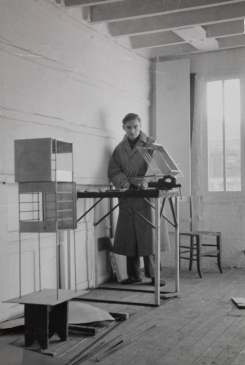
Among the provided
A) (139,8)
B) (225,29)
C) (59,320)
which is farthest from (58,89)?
(225,29)

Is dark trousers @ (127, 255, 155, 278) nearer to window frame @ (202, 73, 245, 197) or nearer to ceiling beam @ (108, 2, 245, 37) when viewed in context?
window frame @ (202, 73, 245, 197)

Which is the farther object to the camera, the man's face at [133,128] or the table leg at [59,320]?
the man's face at [133,128]

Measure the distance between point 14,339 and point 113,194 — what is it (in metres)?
1.59

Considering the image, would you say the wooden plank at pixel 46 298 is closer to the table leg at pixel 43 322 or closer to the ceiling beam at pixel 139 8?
the table leg at pixel 43 322

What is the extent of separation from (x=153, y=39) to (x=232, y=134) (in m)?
1.68

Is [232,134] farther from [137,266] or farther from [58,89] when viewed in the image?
[58,89]

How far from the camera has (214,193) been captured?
7000mm

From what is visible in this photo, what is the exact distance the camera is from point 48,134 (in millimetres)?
4879

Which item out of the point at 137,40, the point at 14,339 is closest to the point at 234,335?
the point at 14,339

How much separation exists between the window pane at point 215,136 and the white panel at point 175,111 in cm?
32

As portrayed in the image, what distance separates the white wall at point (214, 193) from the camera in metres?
6.87

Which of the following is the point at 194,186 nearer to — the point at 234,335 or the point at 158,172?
the point at 158,172

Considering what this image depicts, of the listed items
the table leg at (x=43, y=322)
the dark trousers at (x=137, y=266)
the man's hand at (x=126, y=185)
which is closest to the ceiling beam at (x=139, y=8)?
the man's hand at (x=126, y=185)

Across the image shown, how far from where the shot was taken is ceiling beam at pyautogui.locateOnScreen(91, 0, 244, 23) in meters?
5.08
